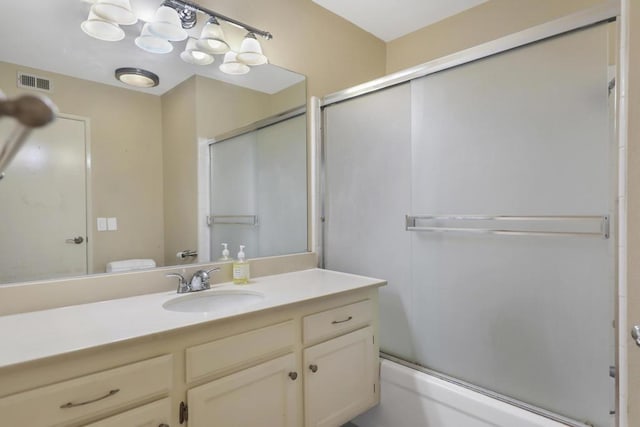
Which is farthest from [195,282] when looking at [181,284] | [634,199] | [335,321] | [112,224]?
[634,199]

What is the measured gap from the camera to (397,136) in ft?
6.08

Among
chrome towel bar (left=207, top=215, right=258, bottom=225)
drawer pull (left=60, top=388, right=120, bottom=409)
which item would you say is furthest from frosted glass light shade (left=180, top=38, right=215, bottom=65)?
drawer pull (left=60, top=388, right=120, bottom=409)

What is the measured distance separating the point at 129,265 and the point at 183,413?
0.69 m

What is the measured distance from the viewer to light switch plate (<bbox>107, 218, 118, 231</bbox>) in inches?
57.0

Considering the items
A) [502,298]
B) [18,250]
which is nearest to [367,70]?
[502,298]

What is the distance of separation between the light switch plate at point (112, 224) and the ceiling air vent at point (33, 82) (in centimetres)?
54

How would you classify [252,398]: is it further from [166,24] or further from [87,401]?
[166,24]

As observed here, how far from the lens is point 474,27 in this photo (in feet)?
7.38

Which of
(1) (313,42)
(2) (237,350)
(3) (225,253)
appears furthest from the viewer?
(1) (313,42)

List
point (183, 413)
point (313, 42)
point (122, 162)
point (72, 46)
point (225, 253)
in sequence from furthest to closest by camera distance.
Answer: point (313, 42) → point (225, 253) → point (122, 162) → point (72, 46) → point (183, 413)

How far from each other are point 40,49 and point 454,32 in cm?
230

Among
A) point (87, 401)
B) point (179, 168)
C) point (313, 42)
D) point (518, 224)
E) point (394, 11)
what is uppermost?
point (394, 11)

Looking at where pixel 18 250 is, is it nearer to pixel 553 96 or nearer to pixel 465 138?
pixel 465 138

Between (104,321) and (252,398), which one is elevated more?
(104,321)
